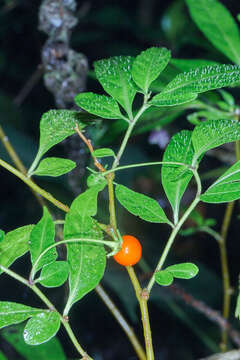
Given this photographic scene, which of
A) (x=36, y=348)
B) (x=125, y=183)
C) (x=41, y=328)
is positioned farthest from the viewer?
(x=125, y=183)

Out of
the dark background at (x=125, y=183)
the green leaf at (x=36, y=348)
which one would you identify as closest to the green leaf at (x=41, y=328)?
the green leaf at (x=36, y=348)

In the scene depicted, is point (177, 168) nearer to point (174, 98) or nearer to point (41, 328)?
point (174, 98)

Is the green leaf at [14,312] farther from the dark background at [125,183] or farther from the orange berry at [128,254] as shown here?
the dark background at [125,183]

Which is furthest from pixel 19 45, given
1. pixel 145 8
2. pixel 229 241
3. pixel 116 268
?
pixel 229 241

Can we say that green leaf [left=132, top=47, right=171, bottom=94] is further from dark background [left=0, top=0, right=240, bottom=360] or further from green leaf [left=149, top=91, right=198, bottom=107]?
dark background [left=0, top=0, right=240, bottom=360]

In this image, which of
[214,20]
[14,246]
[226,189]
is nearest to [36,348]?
[14,246]

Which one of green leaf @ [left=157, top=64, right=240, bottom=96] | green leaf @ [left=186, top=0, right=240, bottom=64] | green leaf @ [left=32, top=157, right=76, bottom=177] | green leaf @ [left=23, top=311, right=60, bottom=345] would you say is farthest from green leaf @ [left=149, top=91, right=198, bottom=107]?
green leaf @ [left=186, top=0, right=240, bottom=64]
